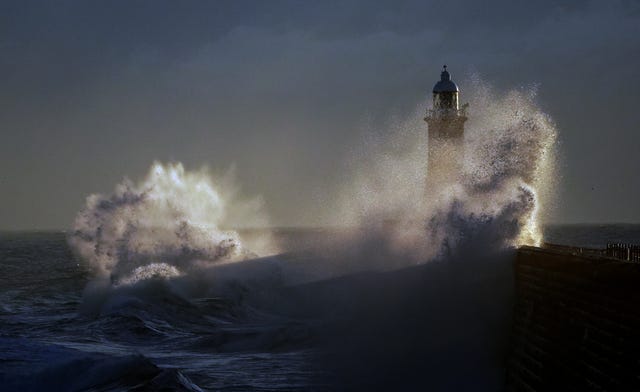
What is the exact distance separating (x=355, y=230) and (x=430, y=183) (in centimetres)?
378

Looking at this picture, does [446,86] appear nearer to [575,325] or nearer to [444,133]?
[444,133]

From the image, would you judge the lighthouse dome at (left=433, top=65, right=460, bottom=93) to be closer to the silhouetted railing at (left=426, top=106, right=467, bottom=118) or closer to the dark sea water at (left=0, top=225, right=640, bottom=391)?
the silhouetted railing at (left=426, top=106, right=467, bottom=118)

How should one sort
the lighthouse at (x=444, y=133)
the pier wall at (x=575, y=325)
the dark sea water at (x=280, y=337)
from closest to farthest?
the pier wall at (x=575, y=325)
the dark sea water at (x=280, y=337)
the lighthouse at (x=444, y=133)

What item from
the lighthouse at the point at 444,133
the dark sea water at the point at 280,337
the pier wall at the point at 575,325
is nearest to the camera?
the pier wall at the point at 575,325

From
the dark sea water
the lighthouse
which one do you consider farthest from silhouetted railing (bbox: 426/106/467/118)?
the dark sea water

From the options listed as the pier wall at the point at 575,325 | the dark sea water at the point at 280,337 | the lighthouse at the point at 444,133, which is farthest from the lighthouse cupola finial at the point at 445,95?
the pier wall at the point at 575,325

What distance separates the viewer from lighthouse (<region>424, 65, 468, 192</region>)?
81.4ft

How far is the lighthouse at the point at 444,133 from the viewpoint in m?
24.8

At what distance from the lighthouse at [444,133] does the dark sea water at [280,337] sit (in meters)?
5.33

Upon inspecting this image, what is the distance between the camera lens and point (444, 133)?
25094 mm

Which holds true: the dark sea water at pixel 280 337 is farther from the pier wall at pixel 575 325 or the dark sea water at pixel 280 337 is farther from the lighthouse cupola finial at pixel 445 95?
the lighthouse cupola finial at pixel 445 95

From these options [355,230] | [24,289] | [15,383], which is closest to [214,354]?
[15,383]

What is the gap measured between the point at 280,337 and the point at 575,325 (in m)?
8.87

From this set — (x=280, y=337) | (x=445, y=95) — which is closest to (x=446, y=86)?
(x=445, y=95)
